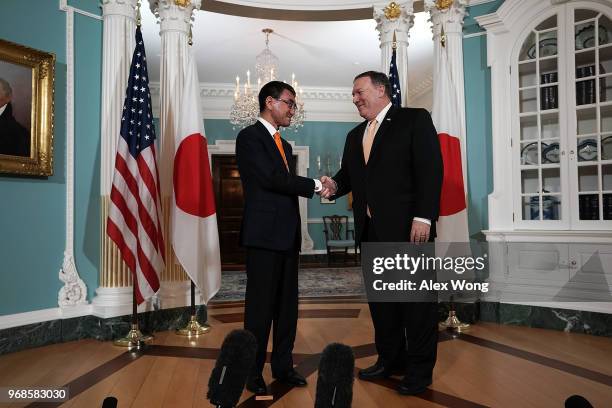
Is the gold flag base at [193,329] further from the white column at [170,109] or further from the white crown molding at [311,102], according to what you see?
the white crown molding at [311,102]

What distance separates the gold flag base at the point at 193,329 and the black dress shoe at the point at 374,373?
1622 mm

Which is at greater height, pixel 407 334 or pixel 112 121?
pixel 112 121

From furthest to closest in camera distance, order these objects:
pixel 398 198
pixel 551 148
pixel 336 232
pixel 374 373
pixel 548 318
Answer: pixel 336 232
pixel 551 148
pixel 548 318
pixel 374 373
pixel 398 198

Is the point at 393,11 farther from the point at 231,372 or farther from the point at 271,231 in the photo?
the point at 231,372

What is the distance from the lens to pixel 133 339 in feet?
10.8

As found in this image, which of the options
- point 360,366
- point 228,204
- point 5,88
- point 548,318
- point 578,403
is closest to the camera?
point 578,403

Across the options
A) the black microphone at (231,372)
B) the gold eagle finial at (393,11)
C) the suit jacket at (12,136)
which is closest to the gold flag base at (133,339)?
the suit jacket at (12,136)

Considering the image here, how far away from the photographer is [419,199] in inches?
90.2

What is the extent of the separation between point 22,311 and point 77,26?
228 centimetres

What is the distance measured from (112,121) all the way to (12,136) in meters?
0.71

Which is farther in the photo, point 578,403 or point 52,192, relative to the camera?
point 52,192

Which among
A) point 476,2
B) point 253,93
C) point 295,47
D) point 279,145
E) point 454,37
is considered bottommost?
point 279,145

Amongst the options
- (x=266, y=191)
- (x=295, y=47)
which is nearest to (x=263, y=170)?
(x=266, y=191)

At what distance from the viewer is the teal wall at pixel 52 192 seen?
3.22 meters
